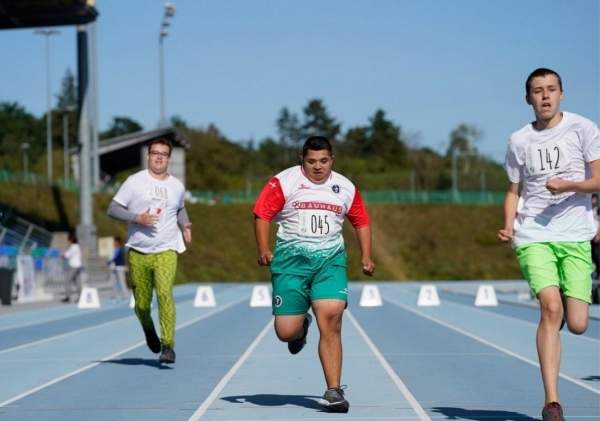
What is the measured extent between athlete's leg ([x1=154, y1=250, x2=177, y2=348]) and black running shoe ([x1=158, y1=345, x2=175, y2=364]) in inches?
1.8

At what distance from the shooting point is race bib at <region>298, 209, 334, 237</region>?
8.20m

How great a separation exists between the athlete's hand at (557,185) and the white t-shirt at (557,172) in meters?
0.22

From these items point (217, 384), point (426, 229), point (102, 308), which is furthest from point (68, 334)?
point (426, 229)

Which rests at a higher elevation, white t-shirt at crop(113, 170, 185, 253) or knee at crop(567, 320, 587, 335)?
white t-shirt at crop(113, 170, 185, 253)

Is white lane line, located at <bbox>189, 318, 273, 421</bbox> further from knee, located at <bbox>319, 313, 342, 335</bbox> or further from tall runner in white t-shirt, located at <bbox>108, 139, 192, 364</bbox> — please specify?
knee, located at <bbox>319, 313, 342, 335</bbox>

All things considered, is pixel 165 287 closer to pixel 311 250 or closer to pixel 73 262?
pixel 311 250

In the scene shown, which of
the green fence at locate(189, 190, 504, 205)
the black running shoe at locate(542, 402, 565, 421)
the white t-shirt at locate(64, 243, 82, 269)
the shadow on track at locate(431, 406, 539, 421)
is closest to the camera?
the black running shoe at locate(542, 402, 565, 421)

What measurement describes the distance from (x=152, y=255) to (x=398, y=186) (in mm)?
84088

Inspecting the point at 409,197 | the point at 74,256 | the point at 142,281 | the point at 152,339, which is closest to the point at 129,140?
the point at 409,197

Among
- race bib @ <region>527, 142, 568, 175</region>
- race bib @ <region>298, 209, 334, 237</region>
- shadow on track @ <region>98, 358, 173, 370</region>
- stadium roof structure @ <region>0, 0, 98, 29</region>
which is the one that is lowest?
shadow on track @ <region>98, 358, 173, 370</region>

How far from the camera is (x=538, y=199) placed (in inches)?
295

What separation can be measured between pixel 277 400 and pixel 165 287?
2830mm

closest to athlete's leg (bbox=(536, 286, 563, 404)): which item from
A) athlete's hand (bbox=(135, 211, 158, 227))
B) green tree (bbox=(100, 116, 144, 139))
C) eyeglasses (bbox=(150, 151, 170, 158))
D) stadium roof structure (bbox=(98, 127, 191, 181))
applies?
athlete's hand (bbox=(135, 211, 158, 227))

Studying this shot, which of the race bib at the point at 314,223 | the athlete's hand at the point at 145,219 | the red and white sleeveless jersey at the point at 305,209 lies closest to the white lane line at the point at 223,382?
the red and white sleeveless jersey at the point at 305,209
